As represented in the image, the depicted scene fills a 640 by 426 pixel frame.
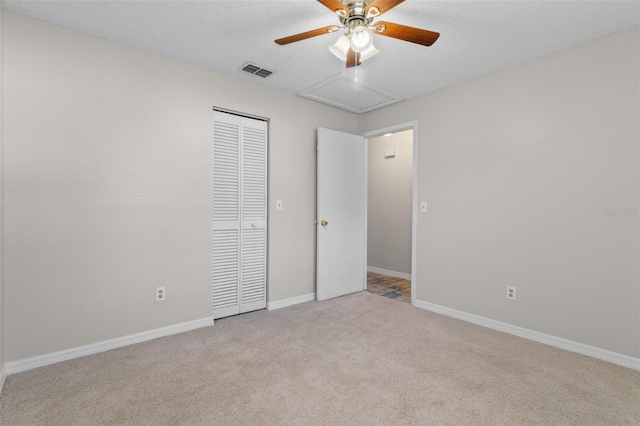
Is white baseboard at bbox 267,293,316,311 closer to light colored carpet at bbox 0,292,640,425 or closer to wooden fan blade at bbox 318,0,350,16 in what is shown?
light colored carpet at bbox 0,292,640,425

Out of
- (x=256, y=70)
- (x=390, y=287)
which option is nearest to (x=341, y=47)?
(x=256, y=70)

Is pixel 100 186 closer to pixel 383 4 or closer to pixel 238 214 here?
pixel 238 214

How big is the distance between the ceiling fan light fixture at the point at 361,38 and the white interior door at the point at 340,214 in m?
1.90

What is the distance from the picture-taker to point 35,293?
7.11 feet

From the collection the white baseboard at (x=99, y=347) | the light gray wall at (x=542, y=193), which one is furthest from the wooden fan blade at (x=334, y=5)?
the white baseboard at (x=99, y=347)

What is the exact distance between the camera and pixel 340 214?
3.95 meters

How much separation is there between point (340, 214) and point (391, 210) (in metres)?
1.56

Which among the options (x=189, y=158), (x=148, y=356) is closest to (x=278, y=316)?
(x=148, y=356)

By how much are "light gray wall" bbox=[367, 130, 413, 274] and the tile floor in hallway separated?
26cm

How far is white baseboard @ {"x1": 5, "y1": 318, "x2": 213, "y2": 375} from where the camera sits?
2.12m

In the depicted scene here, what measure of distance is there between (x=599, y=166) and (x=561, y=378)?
1.59 meters

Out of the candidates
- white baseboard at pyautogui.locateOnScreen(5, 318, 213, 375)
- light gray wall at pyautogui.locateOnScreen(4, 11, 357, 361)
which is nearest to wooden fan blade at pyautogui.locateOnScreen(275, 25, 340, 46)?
light gray wall at pyautogui.locateOnScreen(4, 11, 357, 361)

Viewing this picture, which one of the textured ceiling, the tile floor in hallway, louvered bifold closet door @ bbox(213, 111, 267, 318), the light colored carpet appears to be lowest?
the light colored carpet

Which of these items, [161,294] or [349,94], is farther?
[349,94]
